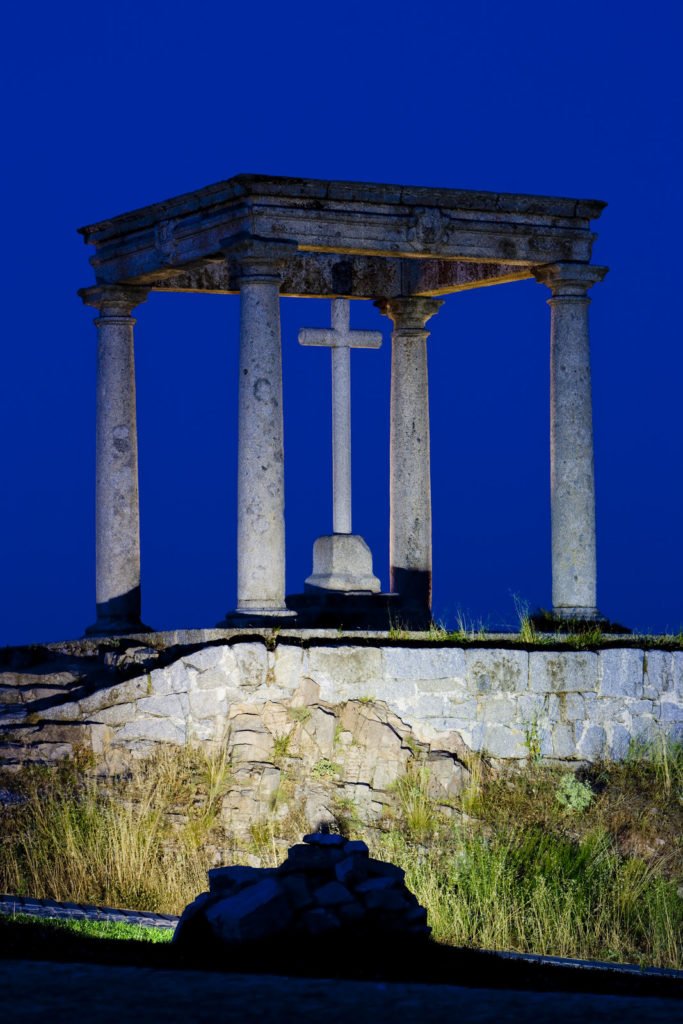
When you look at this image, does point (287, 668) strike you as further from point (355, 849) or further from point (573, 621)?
point (355, 849)

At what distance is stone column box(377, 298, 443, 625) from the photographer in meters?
21.3

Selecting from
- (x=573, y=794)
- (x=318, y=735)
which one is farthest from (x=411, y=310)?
(x=573, y=794)

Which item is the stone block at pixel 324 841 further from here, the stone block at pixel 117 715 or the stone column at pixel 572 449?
the stone column at pixel 572 449

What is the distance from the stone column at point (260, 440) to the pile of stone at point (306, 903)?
20.9 feet

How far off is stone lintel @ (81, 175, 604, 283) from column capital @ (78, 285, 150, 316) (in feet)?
0.61

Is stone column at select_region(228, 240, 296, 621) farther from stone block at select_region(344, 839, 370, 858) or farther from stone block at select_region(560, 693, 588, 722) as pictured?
stone block at select_region(344, 839, 370, 858)

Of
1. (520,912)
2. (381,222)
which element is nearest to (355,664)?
(520,912)

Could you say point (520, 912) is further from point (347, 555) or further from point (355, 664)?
point (347, 555)

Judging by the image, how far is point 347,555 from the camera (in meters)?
19.8

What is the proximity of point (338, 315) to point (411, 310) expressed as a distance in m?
1.16

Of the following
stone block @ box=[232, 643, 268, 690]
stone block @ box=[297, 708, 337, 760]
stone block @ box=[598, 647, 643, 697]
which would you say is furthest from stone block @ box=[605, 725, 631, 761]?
stone block @ box=[232, 643, 268, 690]

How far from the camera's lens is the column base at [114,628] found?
63.3 feet

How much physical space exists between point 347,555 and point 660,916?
6858 millimetres

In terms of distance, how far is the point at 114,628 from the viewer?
19.3 meters
